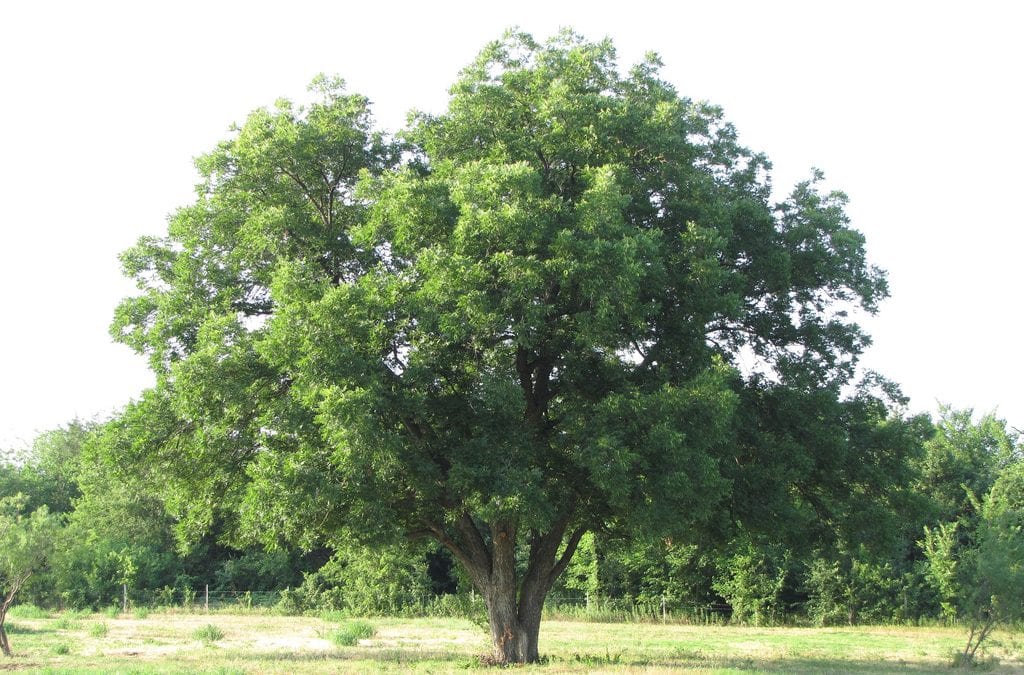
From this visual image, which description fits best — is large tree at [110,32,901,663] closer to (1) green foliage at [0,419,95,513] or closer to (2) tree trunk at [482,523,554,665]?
(2) tree trunk at [482,523,554,665]

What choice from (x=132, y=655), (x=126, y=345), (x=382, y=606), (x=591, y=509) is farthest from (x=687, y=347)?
(x=382, y=606)

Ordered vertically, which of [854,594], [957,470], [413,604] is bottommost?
[413,604]

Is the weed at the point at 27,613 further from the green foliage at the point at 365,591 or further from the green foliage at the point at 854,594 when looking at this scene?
the green foliage at the point at 854,594

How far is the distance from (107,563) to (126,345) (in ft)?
96.8

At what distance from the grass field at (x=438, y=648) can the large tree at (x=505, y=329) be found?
9.18ft

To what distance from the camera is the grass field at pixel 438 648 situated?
17328 millimetres

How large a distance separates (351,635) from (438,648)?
2.82 metres

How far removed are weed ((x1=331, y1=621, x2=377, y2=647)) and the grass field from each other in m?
0.04

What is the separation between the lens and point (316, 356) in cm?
1389

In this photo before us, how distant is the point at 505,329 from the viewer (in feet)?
48.2

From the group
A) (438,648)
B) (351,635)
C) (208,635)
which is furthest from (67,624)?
(438,648)

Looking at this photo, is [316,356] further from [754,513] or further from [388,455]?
[754,513]

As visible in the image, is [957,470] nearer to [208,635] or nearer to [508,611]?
[508,611]

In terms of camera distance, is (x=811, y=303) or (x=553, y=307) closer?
(x=553, y=307)
